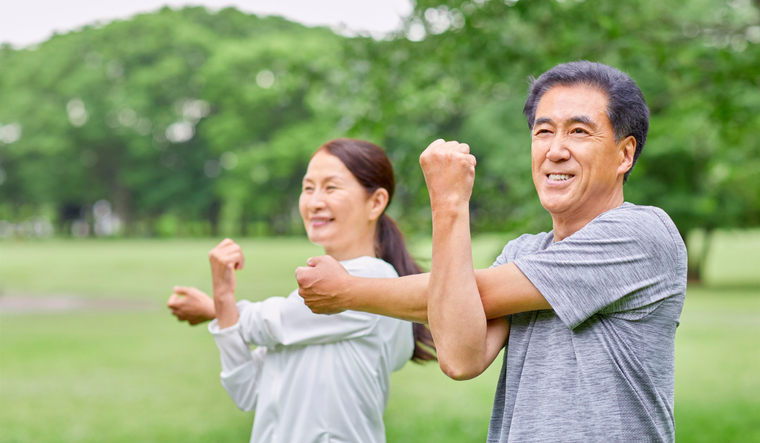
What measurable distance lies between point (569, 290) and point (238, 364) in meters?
1.42

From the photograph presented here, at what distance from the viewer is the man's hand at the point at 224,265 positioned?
99.0 inches

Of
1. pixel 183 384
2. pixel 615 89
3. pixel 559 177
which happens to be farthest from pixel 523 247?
pixel 183 384

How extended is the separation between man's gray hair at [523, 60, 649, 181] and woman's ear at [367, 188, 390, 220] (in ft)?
3.44

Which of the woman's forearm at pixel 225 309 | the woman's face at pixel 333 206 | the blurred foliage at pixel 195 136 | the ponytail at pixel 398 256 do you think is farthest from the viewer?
the blurred foliage at pixel 195 136

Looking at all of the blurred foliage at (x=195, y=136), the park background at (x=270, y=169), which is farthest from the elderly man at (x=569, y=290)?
the blurred foliage at (x=195, y=136)

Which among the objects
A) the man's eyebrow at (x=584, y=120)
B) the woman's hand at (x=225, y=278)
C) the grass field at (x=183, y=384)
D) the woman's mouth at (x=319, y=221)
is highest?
the man's eyebrow at (x=584, y=120)

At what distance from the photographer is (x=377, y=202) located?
2793 mm

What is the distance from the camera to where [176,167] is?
159 feet

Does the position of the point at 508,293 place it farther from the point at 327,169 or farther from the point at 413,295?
the point at 327,169

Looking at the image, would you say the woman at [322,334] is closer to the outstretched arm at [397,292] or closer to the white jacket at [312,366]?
the white jacket at [312,366]

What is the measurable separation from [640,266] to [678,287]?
126 mm

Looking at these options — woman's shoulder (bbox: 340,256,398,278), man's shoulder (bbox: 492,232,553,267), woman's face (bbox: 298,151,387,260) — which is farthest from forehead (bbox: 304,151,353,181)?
man's shoulder (bbox: 492,232,553,267)

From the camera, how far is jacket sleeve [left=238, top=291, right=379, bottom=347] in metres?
2.42

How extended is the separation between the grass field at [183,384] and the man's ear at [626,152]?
4.54 meters
